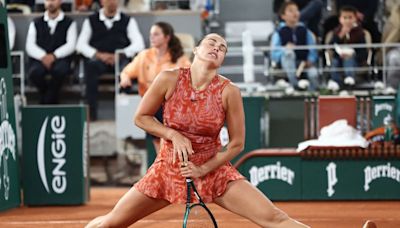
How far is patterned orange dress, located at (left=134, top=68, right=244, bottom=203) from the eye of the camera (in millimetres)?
6328

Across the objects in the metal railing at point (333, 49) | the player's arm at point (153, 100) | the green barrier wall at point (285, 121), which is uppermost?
the player's arm at point (153, 100)

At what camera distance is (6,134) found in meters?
10.5

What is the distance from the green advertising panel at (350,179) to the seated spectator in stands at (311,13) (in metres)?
4.53

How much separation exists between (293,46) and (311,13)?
1367 mm

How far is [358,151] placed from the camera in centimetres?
1145

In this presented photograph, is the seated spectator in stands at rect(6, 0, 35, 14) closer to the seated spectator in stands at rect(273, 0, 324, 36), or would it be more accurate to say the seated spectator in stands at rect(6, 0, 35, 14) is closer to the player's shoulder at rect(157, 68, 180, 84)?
the seated spectator in stands at rect(273, 0, 324, 36)

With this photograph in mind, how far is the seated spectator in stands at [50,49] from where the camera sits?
14828 mm

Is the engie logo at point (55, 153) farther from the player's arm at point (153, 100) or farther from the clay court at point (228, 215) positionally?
the player's arm at point (153, 100)

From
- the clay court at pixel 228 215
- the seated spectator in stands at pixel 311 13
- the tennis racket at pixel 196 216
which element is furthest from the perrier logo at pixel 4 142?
the seated spectator in stands at pixel 311 13

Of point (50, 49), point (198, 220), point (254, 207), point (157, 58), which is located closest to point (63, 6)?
point (50, 49)

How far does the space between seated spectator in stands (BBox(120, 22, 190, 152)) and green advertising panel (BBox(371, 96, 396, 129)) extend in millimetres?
2405

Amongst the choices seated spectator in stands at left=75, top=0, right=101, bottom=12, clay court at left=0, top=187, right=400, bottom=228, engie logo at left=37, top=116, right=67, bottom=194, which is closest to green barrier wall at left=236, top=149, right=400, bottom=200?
clay court at left=0, top=187, right=400, bottom=228

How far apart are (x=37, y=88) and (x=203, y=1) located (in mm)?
3339

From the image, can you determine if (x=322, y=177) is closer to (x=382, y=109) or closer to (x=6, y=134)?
(x=382, y=109)
